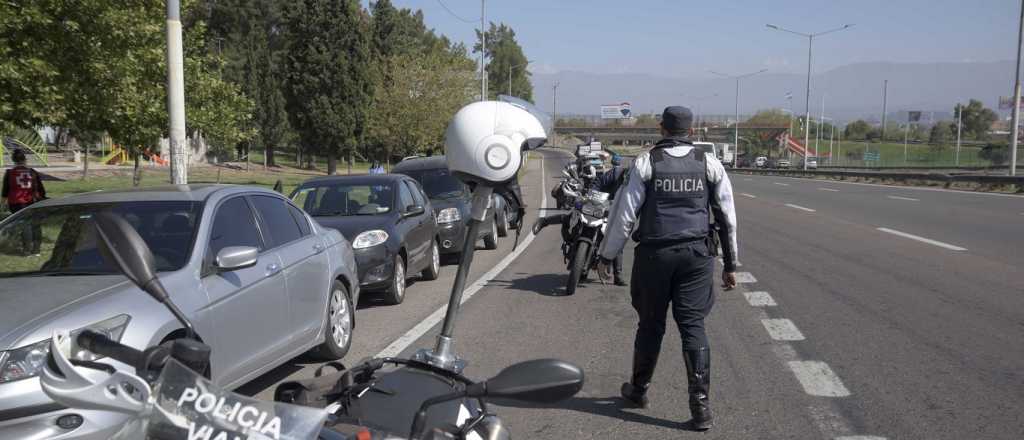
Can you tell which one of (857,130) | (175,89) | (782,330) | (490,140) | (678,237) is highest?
(857,130)

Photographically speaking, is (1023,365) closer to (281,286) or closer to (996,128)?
(281,286)

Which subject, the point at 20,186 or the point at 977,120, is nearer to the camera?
the point at 20,186

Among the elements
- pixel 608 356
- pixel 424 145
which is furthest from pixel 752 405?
pixel 424 145

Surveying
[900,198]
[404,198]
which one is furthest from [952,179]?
[404,198]

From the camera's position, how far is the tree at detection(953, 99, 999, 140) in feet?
419

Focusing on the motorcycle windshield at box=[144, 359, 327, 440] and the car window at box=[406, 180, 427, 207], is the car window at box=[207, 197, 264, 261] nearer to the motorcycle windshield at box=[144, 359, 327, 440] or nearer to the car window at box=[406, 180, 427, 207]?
the motorcycle windshield at box=[144, 359, 327, 440]

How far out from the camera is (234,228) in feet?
20.5

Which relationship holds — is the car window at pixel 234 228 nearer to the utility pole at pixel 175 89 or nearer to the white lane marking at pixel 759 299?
the white lane marking at pixel 759 299

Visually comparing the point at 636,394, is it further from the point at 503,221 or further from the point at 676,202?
the point at 503,221

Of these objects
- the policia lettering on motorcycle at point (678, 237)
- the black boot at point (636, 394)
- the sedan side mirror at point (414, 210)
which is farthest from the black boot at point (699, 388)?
the sedan side mirror at point (414, 210)

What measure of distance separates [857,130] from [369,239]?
159335 mm

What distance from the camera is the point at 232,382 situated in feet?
18.1

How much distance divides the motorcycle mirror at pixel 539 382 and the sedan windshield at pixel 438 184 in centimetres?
1345

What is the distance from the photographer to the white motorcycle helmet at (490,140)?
295 cm
